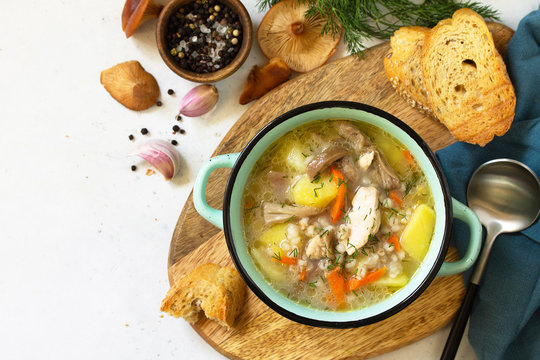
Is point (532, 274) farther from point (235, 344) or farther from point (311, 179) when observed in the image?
point (235, 344)

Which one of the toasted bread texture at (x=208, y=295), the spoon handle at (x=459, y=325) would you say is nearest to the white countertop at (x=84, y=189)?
the toasted bread texture at (x=208, y=295)

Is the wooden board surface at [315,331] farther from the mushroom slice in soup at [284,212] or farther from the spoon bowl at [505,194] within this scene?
the mushroom slice in soup at [284,212]

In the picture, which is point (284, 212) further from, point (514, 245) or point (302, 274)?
point (514, 245)

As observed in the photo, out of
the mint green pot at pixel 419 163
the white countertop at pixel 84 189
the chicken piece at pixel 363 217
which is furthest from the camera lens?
the white countertop at pixel 84 189

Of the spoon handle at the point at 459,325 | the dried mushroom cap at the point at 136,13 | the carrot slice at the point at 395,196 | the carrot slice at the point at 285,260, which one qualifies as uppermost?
the dried mushroom cap at the point at 136,13

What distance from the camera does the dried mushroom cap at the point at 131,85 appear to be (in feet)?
8.83

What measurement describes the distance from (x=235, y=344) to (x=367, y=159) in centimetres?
113

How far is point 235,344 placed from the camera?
2445mm

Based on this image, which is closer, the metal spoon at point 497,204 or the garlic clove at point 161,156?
the metal spoon at point 497,204

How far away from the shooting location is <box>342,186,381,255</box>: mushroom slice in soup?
2.10 meters

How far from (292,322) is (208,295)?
44 cm

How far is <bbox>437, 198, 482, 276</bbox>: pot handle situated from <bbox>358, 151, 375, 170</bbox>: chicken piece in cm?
39

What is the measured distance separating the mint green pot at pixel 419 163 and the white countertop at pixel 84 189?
67cm

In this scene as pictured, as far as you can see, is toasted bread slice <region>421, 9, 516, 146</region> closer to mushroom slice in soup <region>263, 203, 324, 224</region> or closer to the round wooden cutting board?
the round wooden cutting board
